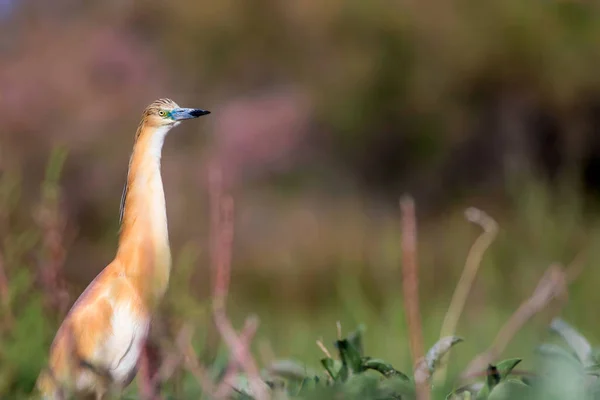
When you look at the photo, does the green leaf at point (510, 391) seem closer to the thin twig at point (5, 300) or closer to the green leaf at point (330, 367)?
the green leaf at point (330, 367)

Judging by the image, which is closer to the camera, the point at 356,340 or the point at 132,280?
the point at 356,340

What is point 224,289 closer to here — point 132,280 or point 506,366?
point 506,366

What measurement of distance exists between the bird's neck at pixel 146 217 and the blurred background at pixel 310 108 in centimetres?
392

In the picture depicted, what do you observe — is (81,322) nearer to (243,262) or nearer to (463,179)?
(243,262)

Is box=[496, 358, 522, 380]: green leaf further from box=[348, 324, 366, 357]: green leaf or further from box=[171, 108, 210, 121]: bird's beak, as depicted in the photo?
box=[171, 108, 210, 121]: bird's beak

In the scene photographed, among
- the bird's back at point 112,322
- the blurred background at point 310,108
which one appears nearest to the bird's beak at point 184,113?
the bird's back at point 112,322

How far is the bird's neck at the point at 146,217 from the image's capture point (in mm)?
835

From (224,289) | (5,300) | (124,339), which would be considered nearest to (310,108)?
(124,339)

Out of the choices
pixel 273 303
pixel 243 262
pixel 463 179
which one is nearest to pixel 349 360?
pixel 273 303

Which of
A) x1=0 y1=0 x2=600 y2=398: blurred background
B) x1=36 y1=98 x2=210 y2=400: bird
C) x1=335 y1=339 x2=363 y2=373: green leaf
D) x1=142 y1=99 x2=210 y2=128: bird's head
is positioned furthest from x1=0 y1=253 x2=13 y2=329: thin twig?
x1=0 y1=0 x2=600 y2=398: blurred background

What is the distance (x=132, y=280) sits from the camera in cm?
89

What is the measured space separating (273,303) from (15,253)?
385cm

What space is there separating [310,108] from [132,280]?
5536 millimetres

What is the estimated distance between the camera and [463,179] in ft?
20.0
